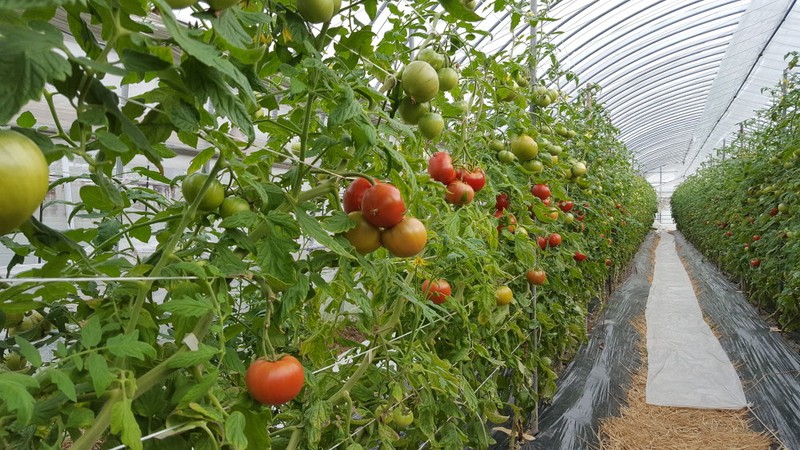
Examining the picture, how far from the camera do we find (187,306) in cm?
65

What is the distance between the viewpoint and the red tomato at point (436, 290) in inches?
59.0

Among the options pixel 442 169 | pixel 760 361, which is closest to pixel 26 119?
pixel 442 169

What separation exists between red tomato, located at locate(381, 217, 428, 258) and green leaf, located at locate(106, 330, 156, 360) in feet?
1.41

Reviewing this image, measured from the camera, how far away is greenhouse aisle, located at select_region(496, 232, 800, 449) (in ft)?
10.3

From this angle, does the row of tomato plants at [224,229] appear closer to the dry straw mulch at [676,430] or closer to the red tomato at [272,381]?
the red tomato at [272,381]

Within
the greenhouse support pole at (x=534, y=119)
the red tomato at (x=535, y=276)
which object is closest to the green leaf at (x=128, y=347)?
the greenhouse support pole at (x=534, y=119)

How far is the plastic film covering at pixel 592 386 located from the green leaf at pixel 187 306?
8.26ft

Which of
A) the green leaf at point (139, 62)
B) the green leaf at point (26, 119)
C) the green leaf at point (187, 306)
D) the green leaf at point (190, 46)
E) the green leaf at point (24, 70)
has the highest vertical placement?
the green leaf at point (190, 46)

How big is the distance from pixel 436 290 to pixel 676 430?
2802mm

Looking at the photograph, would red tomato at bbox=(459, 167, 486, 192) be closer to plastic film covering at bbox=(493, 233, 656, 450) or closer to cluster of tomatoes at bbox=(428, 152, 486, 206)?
cluster of tomatoes at bbox=(428, 152, 486, 206)

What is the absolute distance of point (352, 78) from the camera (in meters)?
0.92

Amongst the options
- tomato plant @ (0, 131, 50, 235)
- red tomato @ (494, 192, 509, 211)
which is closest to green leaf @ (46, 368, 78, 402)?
tomato plant @ (0, 131, 50, 235)

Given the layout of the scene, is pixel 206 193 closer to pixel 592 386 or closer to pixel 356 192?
pixel 356 192

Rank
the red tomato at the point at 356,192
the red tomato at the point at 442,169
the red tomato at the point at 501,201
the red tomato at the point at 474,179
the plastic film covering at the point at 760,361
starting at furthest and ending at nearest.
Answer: the plastic film covering at the point at 760,361
the red tomato at the point at 501,201
the red tomato at the point at 474,179
the red tomato at the point at 442,169
the red tomato at the point at 356,192
